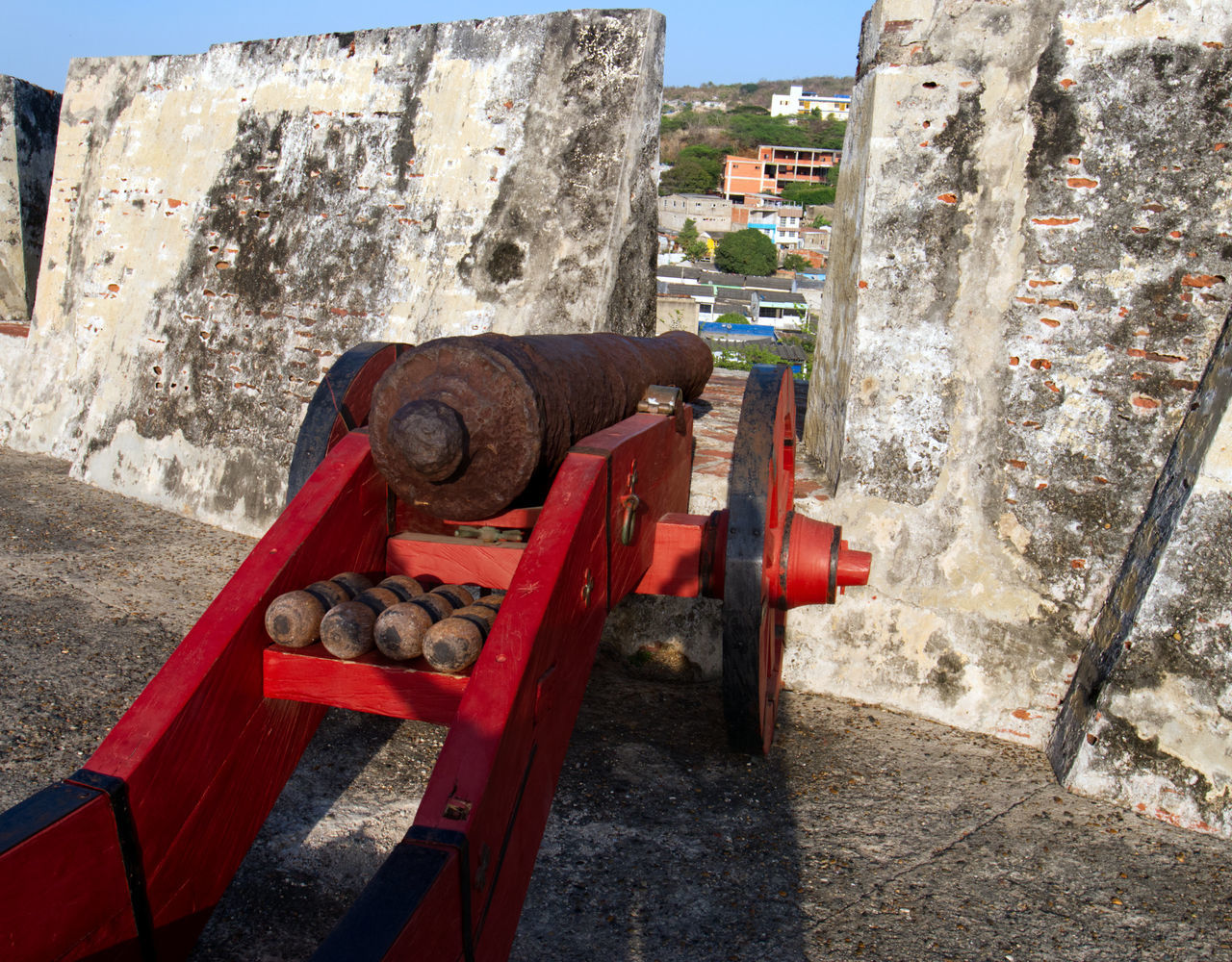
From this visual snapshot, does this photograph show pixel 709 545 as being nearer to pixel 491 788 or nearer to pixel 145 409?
pixel 491 788

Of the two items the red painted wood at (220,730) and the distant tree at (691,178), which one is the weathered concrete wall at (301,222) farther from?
the distant tree at (691,178)

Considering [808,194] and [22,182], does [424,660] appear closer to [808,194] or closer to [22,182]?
[22,182]

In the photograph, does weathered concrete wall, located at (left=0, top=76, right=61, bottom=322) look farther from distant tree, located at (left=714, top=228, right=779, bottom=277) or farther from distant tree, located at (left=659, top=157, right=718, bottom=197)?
distant tree, located at (left=659, top=157, right=718, bottom=197)

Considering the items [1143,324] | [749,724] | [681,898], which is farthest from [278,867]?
[1143,324]

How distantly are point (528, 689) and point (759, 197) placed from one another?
8962 centimetres

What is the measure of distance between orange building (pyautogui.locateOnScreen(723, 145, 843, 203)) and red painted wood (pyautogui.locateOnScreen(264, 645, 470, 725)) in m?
93.6

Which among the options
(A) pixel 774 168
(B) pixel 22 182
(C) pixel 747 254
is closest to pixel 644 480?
(B) pixel 22 182

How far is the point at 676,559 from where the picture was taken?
271 centimetres

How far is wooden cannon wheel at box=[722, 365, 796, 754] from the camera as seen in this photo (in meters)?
2.38

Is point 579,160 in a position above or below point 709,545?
above

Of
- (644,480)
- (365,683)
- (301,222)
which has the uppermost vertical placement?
(301,222)

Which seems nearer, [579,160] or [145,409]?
[579,160]

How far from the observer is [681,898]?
94.7 inches

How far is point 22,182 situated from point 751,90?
163 m
